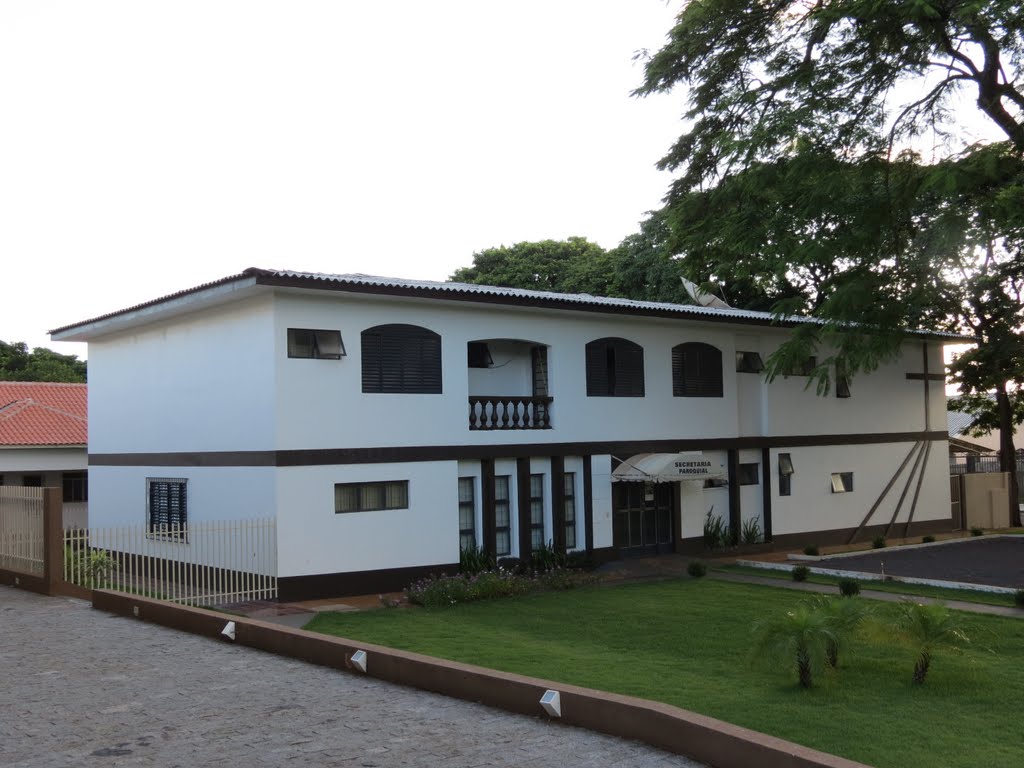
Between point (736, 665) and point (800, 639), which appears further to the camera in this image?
point (736, 665)

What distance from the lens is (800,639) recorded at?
9.20 meters

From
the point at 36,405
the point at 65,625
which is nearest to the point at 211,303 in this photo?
the point at 65,625

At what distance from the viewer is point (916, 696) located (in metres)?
9.21

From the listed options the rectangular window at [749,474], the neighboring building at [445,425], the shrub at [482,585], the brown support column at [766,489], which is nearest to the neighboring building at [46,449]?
the neighboring building at [445,425]

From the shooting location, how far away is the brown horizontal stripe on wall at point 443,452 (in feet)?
57.2

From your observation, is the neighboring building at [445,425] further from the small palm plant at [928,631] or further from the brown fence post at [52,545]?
the small palm plant at [928,631]

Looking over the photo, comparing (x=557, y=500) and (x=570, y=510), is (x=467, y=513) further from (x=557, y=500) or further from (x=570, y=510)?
(x=570, y=510)

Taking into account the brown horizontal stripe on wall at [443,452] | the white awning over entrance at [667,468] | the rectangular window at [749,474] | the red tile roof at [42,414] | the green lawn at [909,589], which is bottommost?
the green lawn at [909,589]

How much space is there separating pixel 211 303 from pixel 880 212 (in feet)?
37.1

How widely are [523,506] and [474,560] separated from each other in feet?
5.27

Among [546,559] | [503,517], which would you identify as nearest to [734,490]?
[546,559]

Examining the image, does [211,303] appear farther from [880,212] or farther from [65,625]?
[880,212]

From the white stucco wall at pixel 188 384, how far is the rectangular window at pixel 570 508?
6.65 m

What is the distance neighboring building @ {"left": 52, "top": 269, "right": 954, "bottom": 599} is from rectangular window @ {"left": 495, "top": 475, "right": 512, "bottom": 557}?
0.04 meters
